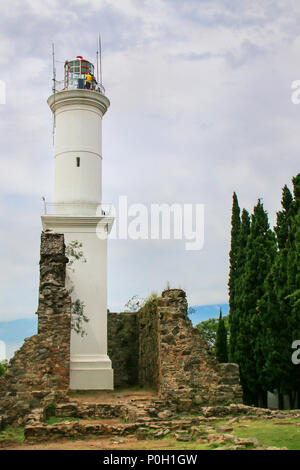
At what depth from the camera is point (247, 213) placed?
26.2 m

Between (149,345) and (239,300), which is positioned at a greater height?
(239,300)

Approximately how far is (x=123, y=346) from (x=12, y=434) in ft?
37.3

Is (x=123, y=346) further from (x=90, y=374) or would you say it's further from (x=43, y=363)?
(x=43, y=363)

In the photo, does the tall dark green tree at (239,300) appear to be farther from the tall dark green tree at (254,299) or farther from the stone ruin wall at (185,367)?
the stone ruin wall at (185,367)

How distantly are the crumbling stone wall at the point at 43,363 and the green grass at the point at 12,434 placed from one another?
0.60 metres

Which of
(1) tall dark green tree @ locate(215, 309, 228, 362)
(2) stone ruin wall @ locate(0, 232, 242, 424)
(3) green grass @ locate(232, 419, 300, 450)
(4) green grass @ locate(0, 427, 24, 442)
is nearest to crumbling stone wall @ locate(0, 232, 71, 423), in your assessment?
(2) stone ruin wall @ locate(0, 232, 242, 424)

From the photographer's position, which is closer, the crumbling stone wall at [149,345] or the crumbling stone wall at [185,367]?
the crumbling stone wall at [185,367]

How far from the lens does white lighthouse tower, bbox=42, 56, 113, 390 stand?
20531mm

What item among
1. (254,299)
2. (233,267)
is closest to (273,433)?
(254,299)

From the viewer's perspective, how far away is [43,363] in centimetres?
1521

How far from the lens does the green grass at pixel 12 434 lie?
11158 mm

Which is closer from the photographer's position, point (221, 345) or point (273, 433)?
point (273, 433)

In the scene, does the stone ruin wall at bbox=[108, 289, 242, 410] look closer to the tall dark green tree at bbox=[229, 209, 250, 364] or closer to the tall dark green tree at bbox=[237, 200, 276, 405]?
the tall dark green tree at bbox=[237, 200, 276, 405]

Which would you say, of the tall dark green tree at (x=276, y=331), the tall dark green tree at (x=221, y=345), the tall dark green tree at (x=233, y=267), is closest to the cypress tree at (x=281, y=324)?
the tall dark green tree at (x=276, y=331)
